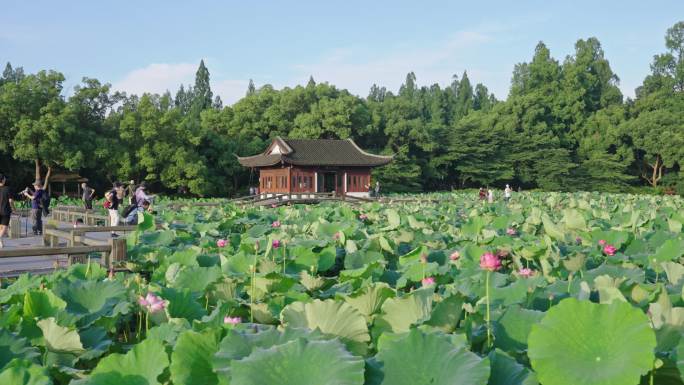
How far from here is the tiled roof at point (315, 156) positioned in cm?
2989

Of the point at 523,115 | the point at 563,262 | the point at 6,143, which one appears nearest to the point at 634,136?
the point at 523,115

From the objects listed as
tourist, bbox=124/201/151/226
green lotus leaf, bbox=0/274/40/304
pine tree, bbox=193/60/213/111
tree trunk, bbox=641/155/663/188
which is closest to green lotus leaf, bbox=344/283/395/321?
green lotus leaf, bbox=0/274/40/304

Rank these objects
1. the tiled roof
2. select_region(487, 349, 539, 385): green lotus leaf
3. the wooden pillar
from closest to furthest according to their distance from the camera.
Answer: select_region(487, 349, 539, 385): green lotus leaf
the wooden pillar
the tiled roof

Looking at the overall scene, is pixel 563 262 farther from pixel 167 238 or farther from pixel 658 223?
pixel 658 223

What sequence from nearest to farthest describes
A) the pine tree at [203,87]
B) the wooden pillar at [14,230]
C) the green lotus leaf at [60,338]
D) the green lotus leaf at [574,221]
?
the green lotus leaf at [60,338] → the green lotus leaf at [574,221] → the wooden pillar at [14,230] → the pine tree at [203,87]

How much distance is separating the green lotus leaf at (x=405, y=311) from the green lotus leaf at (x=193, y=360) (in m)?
0.49

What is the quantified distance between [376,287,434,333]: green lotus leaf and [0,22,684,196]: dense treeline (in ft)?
86.9

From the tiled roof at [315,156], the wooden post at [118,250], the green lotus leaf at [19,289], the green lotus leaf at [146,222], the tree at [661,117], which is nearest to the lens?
the green lotus leaf at [19,289]

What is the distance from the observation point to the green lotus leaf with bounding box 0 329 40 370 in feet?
4.55

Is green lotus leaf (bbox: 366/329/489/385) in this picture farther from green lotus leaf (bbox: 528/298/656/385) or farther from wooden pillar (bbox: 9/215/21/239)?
wooden pillar (bbox: 9/215/21/239)

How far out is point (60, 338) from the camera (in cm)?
151

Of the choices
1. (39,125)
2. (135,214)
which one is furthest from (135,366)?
(39,125)

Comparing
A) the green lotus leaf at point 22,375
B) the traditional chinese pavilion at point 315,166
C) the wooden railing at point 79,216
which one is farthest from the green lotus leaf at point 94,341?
the traditional chinese pavilion at point 315,166

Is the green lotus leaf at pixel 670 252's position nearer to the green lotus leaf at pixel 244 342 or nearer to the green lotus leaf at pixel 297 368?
the green lotus leaf at pixel 244 342
